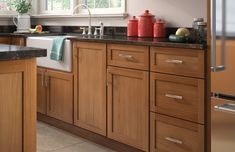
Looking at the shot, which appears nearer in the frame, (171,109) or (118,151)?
(171,109)

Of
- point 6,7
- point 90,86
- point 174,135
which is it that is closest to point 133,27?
point 90,86

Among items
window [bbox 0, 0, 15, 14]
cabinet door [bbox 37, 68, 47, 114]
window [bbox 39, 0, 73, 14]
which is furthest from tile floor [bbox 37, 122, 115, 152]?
window [bbox 0, 0, 15, 14]

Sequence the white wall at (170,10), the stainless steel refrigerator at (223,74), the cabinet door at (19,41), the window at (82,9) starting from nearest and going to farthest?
1. the stainless steel refrigerator at (223,74)
2. the white wall at (170,10)
3. the window at (82,9)
4. the cabinet door at (19,41)

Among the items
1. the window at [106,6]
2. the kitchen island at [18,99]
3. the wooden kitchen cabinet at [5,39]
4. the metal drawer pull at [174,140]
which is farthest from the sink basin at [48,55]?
the kitchen island at [18,99]

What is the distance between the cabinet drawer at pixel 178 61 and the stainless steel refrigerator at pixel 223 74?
0.23 meters

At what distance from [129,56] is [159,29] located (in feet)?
1.88

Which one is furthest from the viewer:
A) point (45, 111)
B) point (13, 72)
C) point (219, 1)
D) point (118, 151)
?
point (45, 111)

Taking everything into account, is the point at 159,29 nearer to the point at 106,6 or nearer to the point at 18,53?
the point at 106,6

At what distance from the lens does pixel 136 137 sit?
9.49ft

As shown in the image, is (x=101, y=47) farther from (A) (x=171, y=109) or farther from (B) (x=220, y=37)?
(B) (x=220, y=37)

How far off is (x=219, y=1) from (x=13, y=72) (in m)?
1.19

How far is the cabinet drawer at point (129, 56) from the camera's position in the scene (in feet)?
9.05

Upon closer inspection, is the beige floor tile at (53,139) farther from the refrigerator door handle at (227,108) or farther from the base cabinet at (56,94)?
the refrigerator door handle at (227,108)

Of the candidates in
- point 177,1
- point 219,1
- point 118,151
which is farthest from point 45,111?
point 219,1
